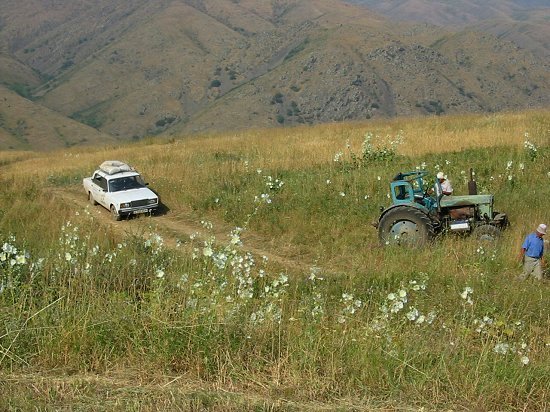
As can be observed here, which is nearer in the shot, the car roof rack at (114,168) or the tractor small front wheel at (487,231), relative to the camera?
the tractor small front wheel at (487,231)

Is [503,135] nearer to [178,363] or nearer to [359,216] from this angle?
[359,216]

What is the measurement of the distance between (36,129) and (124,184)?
159 meters

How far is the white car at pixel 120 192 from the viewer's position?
1691cm

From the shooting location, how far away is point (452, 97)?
17350 centimetres

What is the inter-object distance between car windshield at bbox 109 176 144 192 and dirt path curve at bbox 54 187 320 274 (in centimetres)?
87

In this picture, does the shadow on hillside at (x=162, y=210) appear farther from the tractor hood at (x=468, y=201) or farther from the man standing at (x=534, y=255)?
the man standing at (x=534, y=255)

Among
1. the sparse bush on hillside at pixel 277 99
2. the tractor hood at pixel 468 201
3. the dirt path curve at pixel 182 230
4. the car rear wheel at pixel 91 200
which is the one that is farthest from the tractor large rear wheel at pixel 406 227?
the sparse bush on hillside at pixel 277 99

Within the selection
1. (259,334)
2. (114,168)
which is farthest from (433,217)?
(114,168)

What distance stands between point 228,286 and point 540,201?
9871mm

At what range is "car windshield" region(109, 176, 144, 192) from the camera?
1803 cm

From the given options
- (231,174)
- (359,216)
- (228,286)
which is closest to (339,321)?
(228,286)

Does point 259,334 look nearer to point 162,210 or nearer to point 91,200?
point 162,210

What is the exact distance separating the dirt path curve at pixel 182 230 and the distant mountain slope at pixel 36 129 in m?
137

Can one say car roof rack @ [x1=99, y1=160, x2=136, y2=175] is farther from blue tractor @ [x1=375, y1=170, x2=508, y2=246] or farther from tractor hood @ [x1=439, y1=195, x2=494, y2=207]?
tractor hood @ [x1=439, y1=195, x2=494, y2=207]
